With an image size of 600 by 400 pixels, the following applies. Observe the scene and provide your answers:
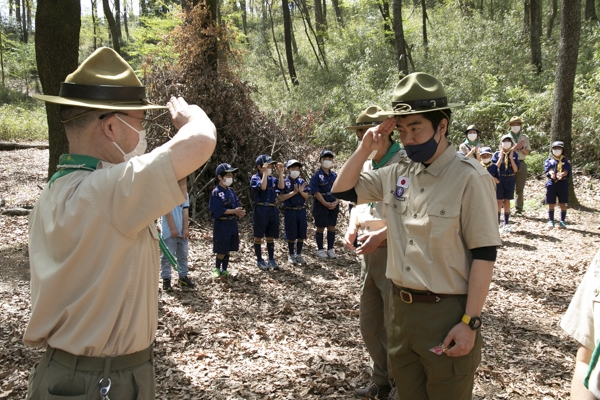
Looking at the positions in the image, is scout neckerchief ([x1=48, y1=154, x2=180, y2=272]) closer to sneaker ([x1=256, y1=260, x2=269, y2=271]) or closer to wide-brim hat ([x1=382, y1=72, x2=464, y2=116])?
wide-brim hat ([x1=382, y1=72, x2=464, y2=116])

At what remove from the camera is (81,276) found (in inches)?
76.8

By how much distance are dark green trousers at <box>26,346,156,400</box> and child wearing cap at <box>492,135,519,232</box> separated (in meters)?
11.1

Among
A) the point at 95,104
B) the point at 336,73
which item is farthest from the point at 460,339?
the point at 336,73

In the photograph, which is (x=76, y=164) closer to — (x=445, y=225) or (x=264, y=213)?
(x=445, y=225)

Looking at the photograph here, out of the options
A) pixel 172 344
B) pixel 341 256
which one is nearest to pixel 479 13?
pixel 341 256

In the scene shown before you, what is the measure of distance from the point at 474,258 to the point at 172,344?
13.1 ft

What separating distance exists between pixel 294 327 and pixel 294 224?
3221 millimetres

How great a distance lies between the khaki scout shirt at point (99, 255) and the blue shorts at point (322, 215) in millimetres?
7529

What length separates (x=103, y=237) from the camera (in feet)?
6.23

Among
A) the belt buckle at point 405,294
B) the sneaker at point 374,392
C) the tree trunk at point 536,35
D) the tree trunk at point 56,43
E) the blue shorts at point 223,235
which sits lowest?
the sneaker at point 374,392

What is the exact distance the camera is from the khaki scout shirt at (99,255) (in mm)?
1829

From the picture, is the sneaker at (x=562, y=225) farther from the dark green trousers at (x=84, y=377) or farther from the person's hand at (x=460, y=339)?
the dark green trousers at (x=84, y=377)

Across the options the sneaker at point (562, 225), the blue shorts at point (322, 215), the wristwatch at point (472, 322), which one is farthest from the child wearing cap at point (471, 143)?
the wristwatch at point (472, 322)

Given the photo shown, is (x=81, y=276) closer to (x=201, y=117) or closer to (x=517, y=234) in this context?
(x=201, y=117)
